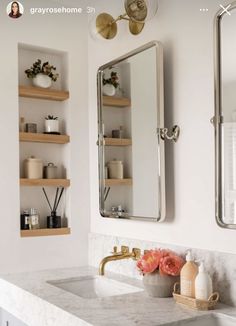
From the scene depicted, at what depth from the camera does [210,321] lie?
67.9 inches

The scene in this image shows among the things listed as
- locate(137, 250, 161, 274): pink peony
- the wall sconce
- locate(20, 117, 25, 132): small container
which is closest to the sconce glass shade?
the wall sconce

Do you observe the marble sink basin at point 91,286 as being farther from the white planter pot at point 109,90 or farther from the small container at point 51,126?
the white planter pot at point 109,90

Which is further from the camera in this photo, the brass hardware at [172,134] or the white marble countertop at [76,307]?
the brass hardware at [172,134]

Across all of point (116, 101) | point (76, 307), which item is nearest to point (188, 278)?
point (76, 307)

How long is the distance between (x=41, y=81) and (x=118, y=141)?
25.9 inches

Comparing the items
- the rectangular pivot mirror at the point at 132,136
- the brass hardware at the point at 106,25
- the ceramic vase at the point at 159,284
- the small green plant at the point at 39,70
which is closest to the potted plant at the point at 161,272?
the ceramic vase at the point at 159,284

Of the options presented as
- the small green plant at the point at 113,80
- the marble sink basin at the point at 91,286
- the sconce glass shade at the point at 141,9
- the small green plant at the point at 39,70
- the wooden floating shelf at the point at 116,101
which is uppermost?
the sconce glass shade at the point at 141,9

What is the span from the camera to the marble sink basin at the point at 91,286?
2338 mm

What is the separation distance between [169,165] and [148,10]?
0.80 metres

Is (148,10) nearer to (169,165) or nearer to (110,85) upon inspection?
(110,85)

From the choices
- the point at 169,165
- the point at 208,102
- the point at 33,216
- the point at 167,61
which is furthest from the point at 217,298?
the point at 33,216

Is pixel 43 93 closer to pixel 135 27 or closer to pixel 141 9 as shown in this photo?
pixel 135 27

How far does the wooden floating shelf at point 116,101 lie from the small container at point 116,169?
327 mm

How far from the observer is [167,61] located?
224cm
